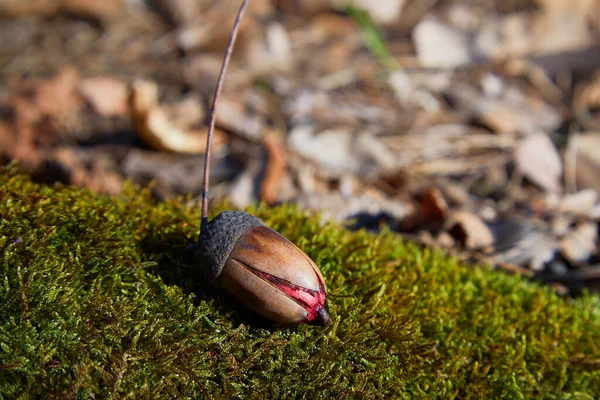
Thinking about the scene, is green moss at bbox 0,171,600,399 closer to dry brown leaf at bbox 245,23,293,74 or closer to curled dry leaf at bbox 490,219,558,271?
curled dry leaf at bbox 490,219,558,271

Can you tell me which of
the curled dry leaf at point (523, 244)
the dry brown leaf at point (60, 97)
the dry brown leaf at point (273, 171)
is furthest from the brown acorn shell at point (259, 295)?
the dry brown leaf at point (60, 97)

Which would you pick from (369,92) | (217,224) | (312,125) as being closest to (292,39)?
(369,92)

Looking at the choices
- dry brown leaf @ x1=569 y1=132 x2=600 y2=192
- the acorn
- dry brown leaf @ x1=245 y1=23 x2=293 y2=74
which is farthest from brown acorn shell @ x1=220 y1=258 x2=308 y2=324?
dry brown leaf @ x1=245 y1=23 x2=293 y2=74

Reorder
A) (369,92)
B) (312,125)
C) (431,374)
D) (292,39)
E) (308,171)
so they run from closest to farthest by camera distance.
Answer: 1. (431,374)
2. (308,171)
3. (312,125)
4. (369,92)
5. (292,39)

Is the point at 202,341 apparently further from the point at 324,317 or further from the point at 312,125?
the point at 312,125

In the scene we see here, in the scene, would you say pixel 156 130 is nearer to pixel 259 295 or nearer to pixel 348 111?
pixel 348 111

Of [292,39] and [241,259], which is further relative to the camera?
[292,39]

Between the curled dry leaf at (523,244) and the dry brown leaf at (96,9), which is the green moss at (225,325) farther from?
the dry brown leaf at (96,9)

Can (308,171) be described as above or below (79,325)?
below
